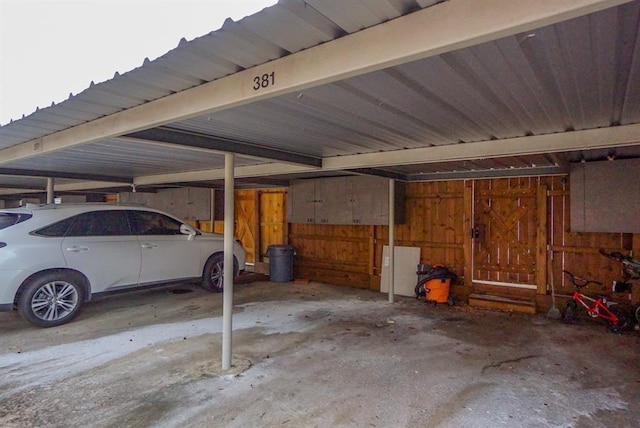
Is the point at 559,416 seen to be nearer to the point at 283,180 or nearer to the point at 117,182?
the point at 283,180

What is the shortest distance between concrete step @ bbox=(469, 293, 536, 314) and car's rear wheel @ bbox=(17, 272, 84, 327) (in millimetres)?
5914

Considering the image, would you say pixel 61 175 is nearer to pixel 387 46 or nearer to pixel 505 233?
pixel 387 46

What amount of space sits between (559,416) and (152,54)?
3.60 meters

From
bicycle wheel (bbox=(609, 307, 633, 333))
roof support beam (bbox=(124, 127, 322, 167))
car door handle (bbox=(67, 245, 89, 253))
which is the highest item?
roof support beam (bbox=(124, 127, 322, 167))

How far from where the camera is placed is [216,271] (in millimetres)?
7031

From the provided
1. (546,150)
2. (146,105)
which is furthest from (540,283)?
(146,105)

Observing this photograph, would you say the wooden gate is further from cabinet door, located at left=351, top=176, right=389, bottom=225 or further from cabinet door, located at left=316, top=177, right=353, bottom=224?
cabinet door, located at left=316, top=177, right=353, bottom=224

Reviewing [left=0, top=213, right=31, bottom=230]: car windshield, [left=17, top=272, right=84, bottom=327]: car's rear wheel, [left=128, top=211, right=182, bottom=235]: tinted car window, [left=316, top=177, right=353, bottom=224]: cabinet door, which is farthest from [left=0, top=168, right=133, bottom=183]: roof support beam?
[left=316, top=177, right=353, bottom=224]: cabinet door

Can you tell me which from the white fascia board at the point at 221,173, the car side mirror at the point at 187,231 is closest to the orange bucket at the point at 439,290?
the white fascia board at the point at 221,173

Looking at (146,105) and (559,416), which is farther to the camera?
(559,416)

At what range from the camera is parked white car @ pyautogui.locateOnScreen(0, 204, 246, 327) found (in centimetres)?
460

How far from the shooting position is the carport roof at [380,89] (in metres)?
1.39

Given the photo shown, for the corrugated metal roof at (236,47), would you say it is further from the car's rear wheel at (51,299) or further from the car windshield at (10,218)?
the car's rear wheel at (51,299)

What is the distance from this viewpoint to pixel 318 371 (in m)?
3.54
